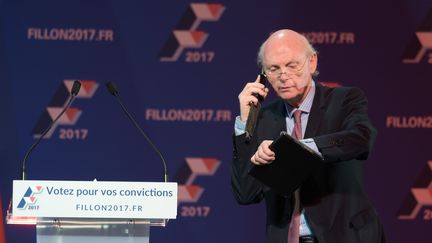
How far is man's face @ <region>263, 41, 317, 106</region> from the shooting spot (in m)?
3.15

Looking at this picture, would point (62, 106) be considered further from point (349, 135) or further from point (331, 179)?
point (349, 135)

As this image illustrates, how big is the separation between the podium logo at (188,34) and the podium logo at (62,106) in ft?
1.69

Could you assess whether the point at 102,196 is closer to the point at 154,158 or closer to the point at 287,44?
the point at 287,44

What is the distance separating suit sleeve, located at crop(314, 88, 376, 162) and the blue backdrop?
248 centimetres

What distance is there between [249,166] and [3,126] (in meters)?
2.92

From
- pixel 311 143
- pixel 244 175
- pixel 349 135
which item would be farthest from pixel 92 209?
pixel 349 135

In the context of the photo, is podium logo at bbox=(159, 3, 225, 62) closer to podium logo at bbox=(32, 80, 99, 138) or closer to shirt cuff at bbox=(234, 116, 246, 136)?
podium logo at bbox=(32, 80, 99, 138)

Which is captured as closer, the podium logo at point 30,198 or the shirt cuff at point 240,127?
the podium logo at point 30,198

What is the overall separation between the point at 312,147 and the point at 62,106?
Result: 9.81 ft

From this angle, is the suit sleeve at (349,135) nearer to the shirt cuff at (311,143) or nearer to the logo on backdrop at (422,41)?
the shirt cuff at (311,143)

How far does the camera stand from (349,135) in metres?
2.95

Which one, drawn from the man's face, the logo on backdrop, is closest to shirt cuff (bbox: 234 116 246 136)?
the man's face

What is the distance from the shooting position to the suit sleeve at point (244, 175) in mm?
3164

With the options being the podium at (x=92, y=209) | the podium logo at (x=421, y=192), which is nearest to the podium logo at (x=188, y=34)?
the podium logo at (x=421, y=192)
